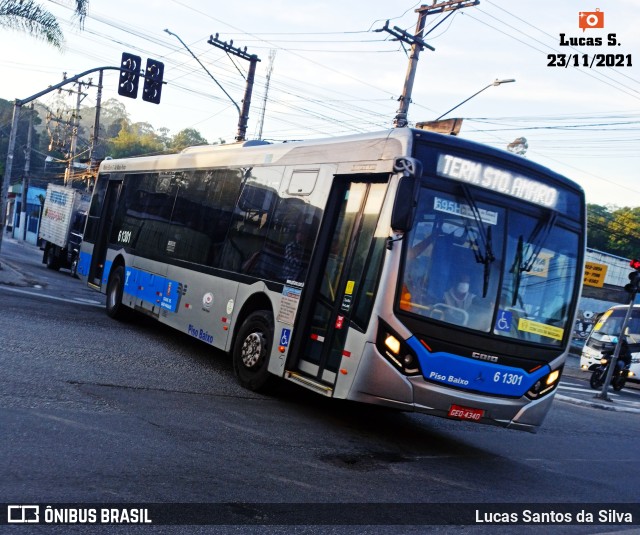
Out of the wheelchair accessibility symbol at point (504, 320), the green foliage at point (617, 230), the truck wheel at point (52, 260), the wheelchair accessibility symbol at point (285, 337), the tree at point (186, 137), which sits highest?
the tree at point (186, 137)

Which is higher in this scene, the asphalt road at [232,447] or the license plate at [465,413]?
the license plate at [465,413]

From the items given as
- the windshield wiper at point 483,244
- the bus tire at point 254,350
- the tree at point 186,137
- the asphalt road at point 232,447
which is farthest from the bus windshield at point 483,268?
the tree at point 186,137

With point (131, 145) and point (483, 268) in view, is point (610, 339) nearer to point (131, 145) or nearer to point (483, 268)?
point (483, 268)

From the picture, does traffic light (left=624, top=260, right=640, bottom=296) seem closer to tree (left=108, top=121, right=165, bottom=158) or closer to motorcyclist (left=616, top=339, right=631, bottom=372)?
motorcyclist (left=616, top=339, right=631, bottom=372)

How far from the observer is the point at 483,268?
8078mm

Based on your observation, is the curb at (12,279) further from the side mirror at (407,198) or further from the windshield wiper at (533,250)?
the windshield wiper at (533,250)

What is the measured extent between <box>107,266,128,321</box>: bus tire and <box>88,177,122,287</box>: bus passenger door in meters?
1.00

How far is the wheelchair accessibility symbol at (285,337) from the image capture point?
9.11m

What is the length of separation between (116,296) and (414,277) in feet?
30.4

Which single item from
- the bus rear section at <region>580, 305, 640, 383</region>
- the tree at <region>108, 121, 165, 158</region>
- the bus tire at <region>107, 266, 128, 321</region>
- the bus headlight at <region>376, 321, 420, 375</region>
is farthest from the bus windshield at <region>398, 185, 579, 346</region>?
the tree at <region>108, 121, 165, 158</region>

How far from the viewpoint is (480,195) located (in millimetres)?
8227

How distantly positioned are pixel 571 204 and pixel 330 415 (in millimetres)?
3808

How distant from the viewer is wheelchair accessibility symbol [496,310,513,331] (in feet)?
26.8

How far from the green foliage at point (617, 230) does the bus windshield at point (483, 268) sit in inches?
2573
